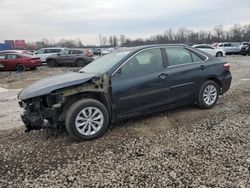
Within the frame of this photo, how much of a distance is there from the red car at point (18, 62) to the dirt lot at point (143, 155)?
14738mm

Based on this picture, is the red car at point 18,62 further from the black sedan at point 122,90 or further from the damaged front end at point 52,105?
the damaged front end at point 52,105

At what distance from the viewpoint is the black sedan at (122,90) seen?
4.69 meters

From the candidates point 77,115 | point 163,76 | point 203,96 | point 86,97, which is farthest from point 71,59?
point 77,115

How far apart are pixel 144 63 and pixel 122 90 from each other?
0.82 metres

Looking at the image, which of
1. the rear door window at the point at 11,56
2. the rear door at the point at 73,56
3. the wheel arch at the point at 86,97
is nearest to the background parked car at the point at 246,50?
the rear door at the point at 73,56

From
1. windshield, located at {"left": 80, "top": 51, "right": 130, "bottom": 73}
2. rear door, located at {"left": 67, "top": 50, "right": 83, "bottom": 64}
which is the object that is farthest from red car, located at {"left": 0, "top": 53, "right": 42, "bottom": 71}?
windshield, located at {"left": 80, "top": 51, "right": 130, "bottom": 73}

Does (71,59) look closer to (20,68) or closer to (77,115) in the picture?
(20,68)

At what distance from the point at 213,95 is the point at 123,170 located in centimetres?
355

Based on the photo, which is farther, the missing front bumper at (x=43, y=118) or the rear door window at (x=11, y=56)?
the rear door window at (x=11, y=56)

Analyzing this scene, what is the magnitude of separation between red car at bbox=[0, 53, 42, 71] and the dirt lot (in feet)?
48.4

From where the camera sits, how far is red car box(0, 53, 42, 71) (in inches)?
780

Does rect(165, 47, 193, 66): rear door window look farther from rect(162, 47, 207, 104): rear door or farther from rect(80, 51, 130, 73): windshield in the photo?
rect(80, 51, 130, 73): windshield

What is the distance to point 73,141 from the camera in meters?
4.80

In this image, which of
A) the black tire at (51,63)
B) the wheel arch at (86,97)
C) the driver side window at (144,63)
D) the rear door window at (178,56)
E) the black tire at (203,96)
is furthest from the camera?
the black tire at (51,63)
